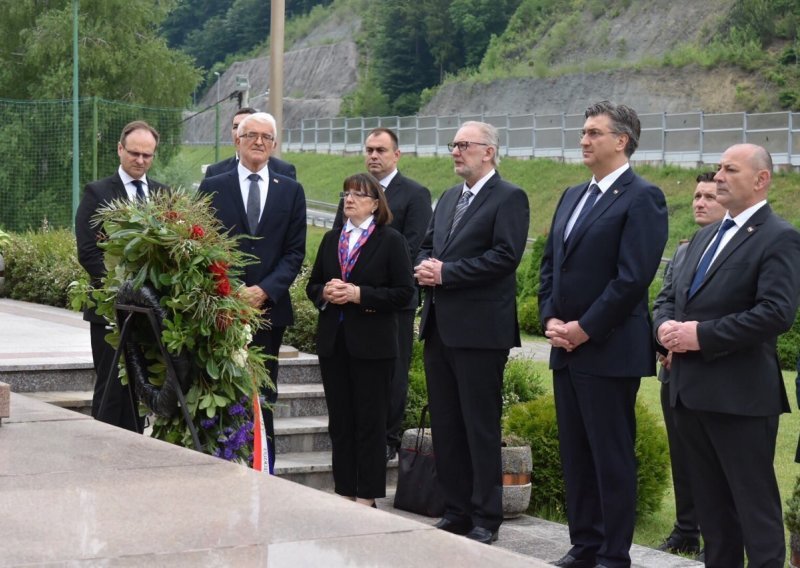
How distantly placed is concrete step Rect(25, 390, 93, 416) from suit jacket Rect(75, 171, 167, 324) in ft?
3.10

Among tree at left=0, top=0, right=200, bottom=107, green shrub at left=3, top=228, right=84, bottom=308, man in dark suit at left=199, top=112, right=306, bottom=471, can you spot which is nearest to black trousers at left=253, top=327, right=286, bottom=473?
man in dark suit at left=199, top=112, right=306, bottom=471

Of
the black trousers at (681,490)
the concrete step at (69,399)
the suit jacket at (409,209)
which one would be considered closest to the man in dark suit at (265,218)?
the suit jacket at (409,209)

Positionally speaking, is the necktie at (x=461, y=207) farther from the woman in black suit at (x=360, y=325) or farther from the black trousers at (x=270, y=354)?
the black trousers at (x=270, y=354)

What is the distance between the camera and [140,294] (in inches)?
255

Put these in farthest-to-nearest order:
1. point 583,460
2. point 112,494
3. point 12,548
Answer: point 583,460
point 112,494
point 12,548

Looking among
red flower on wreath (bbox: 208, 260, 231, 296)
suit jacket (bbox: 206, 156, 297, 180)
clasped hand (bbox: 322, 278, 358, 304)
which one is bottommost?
clasped hand (bbox: 322, 278, 358, 304)

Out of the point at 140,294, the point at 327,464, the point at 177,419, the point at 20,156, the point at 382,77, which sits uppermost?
the point at 382,77

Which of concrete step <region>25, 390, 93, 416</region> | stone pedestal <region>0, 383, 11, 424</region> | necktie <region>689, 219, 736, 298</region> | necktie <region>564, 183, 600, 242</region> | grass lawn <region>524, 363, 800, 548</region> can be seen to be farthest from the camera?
concrete step <region>25, 390, 93, 416</region>

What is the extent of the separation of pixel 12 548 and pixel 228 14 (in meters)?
119

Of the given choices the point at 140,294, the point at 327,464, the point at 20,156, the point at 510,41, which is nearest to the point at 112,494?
the point at 140,294

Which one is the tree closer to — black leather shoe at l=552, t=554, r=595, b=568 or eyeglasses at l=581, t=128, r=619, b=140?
eyeglasses at l=581, t=128, r=619, b=140

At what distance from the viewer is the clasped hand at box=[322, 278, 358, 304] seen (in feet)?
23.3

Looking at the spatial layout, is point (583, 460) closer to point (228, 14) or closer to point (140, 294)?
point (140, 294)

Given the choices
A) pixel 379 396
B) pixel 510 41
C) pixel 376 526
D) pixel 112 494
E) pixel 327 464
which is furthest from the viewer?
pixel 510 41
